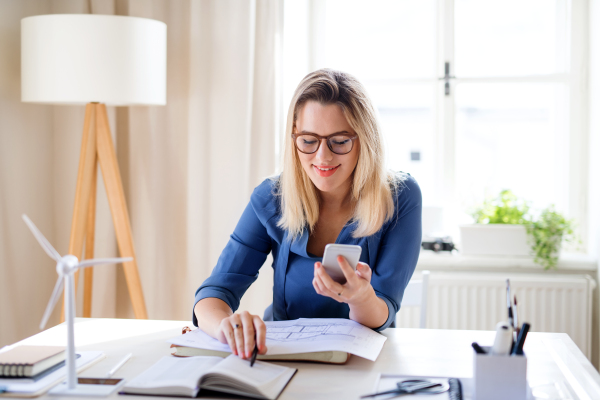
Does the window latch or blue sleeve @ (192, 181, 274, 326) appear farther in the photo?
the window latch

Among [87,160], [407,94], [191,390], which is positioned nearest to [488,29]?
[407,94]

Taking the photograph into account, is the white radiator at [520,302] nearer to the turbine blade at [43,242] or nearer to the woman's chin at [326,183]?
the woman's chin at [326,183]

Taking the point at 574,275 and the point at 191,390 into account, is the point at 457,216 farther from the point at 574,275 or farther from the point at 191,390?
the point at 191,390

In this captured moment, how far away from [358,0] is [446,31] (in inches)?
18.3

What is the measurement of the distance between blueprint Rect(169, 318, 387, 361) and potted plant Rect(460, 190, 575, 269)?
1.43 metres

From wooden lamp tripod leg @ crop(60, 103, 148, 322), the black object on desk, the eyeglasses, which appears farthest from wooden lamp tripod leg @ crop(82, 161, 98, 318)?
the black object on desk

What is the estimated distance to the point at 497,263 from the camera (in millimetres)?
2508

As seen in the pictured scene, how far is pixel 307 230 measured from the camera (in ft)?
5.02

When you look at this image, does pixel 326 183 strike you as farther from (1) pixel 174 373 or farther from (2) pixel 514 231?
(2) pixel 514 231

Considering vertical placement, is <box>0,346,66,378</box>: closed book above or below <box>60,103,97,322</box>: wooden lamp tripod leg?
below

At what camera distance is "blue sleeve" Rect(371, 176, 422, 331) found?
4.65 ft

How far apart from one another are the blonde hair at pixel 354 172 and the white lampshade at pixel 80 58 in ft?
2.64

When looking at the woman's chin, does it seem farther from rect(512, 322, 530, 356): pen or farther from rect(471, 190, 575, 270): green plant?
rect(471, 190, 575, 270): green plant

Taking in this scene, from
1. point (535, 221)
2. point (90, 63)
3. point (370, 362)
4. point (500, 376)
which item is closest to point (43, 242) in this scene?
point (370, 362)
